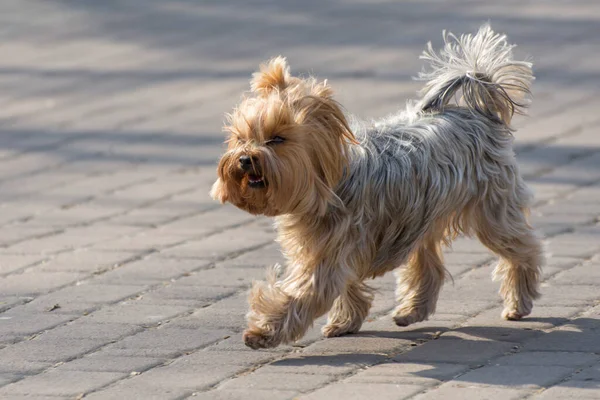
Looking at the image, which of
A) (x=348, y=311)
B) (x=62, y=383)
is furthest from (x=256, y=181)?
(x=62, y=383)

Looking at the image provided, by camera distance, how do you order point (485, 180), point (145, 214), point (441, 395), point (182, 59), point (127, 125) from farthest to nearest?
point (182, 59)
point (127, 125)
point (145, 214)
point (485, 180)
point (441, 395)

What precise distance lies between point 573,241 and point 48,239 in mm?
2975

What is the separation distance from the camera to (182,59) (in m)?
11.8

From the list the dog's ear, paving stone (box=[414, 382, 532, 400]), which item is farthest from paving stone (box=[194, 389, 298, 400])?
the dog's ear

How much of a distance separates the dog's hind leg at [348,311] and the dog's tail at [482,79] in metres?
0.87

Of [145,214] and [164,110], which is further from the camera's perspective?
[164,110]

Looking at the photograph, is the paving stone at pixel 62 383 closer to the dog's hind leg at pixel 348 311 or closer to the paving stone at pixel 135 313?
the paving stone at pixel 135 313

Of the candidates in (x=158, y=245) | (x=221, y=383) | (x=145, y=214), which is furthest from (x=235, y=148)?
(x=145, y=214)

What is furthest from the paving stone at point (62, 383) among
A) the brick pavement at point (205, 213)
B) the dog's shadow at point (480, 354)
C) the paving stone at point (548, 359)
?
the paving stone at point (548, 359)

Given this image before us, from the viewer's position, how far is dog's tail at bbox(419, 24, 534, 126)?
5496 mm

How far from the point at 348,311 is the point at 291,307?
1.57ft

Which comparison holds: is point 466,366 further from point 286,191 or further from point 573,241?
point 573,241

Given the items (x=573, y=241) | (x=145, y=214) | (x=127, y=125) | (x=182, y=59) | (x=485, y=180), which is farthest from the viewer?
(x=182, y=59)

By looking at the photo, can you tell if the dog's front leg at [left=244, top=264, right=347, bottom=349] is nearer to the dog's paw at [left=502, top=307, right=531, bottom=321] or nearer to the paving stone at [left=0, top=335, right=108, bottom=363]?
the paving stone at [left=0, top=335, right=108, bottom=363]
